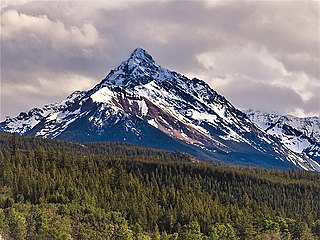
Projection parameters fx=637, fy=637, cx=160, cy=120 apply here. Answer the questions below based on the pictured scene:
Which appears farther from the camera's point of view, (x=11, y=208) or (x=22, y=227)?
(x=11, y=208)

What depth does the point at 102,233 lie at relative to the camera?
7726 inches

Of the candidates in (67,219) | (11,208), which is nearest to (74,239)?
(67,219)

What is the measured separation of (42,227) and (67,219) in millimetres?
15914

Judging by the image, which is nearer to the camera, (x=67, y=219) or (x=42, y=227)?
(x=42, y=227)

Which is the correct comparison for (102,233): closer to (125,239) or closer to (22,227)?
(125,239)

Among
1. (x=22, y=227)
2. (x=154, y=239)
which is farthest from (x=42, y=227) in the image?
(x=154, y=239)

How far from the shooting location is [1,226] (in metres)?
180

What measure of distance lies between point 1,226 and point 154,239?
46330mm

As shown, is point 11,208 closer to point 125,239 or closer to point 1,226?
point 1,226

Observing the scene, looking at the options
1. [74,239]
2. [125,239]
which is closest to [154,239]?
[125,239]

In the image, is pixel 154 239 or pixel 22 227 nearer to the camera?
pixel 22 227

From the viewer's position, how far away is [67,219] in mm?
197125

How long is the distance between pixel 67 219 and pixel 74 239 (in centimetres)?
982

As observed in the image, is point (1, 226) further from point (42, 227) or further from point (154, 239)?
point (154, 239)
